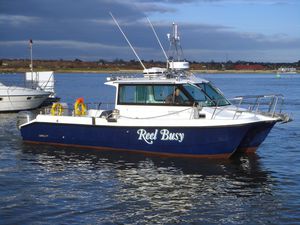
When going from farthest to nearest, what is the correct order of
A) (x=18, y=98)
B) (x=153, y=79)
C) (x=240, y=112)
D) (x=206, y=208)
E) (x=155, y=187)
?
1. (x=18, y=98)
2. (x=153, y=79)
3. (x=240, y=112)
4. (x=155, y=187)
5. (x=206, y=208)

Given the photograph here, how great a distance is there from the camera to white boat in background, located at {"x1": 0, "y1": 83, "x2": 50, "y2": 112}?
34469 mm

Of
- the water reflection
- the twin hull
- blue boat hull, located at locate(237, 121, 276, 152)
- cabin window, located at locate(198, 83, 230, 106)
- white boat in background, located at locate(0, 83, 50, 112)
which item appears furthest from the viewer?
white boat in background, located at locate(0, 83, 50, 112)

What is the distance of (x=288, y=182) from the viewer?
14297 mm

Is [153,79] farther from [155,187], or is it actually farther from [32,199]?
[32,199]

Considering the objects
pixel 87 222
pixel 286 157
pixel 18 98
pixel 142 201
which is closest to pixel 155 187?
pixel 142 201

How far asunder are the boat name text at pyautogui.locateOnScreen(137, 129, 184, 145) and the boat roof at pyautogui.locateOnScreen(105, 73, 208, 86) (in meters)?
1.89

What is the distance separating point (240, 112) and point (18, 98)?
71.2 ft

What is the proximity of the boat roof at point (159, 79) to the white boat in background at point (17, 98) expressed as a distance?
17.3m

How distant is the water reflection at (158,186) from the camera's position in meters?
11.5

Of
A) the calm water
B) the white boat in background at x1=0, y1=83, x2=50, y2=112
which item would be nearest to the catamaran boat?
the calm water

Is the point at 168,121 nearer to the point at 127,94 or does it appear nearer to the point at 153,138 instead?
the point at 153,138

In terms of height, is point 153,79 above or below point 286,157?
above

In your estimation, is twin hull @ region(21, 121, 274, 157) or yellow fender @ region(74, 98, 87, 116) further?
yellow fender @ region(74, 98, 87, 116)

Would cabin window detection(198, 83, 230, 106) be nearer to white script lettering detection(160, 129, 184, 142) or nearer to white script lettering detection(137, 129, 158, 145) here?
white script lettering detection(160, 129, 184, 142)
